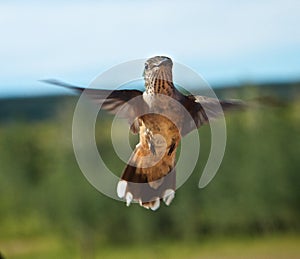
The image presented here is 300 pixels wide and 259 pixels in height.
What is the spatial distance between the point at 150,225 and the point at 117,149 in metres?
8.09

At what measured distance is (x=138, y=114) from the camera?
46 cm

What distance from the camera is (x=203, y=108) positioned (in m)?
0.48

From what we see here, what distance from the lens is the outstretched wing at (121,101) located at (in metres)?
0.45

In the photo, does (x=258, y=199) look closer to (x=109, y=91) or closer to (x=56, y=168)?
(x=56, y=168)

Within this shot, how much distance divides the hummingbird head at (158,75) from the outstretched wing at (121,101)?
1cm

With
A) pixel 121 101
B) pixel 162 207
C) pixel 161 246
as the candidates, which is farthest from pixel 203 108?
pixel 162 207

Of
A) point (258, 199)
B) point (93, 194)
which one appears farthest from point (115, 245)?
point (258, 199)

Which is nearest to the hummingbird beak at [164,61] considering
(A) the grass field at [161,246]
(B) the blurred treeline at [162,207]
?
(A) the grass field at [161,246]

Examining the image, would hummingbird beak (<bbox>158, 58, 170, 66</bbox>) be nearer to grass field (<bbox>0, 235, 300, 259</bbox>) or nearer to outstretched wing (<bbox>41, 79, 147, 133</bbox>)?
outstretched wing (<bbox>41, 79, 147, 133</bbox>)

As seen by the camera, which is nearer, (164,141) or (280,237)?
(164,141)

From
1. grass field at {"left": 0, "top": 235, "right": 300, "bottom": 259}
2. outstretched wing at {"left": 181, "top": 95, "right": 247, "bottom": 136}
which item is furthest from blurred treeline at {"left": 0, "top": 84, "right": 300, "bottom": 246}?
outstretched wing at {"left": 181, "top": 95, "right": 247, "bottom": 136}

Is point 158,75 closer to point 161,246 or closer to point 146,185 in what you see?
point 146,185

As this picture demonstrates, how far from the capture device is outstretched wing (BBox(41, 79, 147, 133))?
0.45 meters

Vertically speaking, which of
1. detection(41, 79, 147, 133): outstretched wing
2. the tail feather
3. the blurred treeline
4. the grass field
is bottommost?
the tail feather
